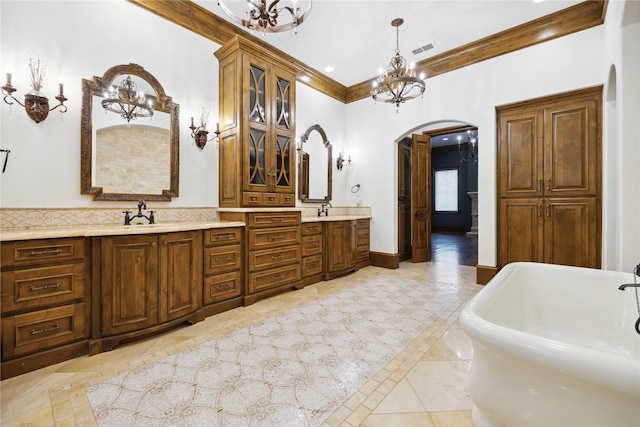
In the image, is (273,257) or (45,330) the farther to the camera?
(273,257)

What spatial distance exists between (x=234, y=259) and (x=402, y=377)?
2.01 m

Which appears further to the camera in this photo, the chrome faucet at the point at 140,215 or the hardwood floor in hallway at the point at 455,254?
the hardwood floor in hallway at the point at 455,254

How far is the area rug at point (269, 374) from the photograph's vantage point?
1.54m

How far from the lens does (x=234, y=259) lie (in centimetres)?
312

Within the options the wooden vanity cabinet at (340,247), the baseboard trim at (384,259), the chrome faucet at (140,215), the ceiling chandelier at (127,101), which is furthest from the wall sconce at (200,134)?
the baseboard trim at (384,259)

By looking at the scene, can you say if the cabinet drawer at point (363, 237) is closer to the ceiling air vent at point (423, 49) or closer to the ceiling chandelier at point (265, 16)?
the ceiling air vent at point (423, 49)

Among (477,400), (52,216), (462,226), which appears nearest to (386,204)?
(477,400)

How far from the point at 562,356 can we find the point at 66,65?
12.4ft

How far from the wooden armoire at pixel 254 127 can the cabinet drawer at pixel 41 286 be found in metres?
1.59

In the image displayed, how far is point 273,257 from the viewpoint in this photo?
3.52 m

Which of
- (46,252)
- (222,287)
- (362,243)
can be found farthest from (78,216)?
(362,243)

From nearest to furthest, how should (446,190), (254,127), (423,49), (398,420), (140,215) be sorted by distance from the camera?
(398,420) → (140,215) → (254,127) → (423,49) → (446,190)

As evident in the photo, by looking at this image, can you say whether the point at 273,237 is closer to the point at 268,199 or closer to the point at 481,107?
the point at 268,199

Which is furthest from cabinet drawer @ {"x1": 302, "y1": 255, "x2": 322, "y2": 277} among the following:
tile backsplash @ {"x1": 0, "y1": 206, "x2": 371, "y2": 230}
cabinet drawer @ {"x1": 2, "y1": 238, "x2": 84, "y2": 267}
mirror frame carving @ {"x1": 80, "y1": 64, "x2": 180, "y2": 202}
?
cabinet drawer @ {"x1": 2, "y1": 238, "x2": 84, "y2": 267}
